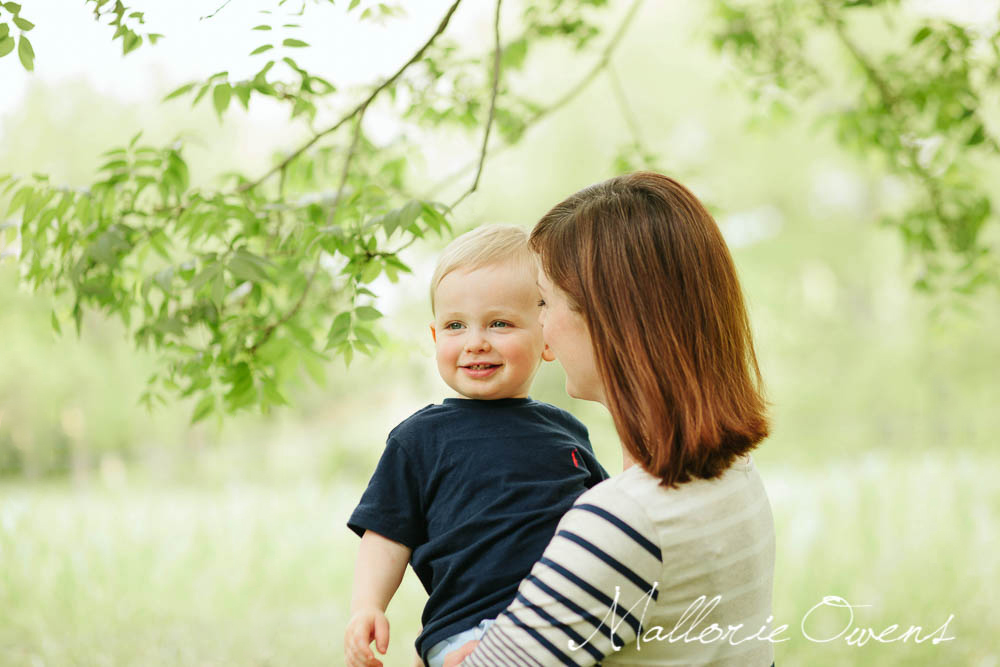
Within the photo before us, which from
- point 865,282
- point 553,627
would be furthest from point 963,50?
point 865,282

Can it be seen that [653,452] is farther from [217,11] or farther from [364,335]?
[217,11]

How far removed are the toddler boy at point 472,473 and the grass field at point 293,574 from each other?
11.5ft

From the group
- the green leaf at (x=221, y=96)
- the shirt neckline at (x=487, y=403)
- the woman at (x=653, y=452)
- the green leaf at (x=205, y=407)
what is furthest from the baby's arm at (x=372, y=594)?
the green leaf at (x=221, y=96)

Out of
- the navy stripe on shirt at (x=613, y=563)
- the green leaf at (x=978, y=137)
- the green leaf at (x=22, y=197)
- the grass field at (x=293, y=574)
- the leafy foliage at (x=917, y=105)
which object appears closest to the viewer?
the navy stripe on shirt at (x=613, y=563)

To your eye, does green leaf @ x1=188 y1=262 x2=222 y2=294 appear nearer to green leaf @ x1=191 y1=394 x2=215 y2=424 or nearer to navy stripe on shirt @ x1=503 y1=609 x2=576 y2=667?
green leaf @ x1=191 y1=394 x2=215 y2=424

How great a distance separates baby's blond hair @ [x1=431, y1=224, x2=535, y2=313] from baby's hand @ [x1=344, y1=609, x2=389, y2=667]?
2.08ft

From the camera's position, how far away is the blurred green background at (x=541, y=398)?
5.37m

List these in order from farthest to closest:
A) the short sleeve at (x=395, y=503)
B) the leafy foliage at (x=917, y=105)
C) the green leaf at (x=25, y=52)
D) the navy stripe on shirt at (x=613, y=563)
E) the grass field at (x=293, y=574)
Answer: the grass field at (x=293, y=574)
the leafy foliage at (x=917, y=105)
the green leaf at (x=25, y=52)
the short sleeve at (x=395, y=503)
the navy stripe on shirt at (x=613, y=563)

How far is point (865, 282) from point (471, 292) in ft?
41.5

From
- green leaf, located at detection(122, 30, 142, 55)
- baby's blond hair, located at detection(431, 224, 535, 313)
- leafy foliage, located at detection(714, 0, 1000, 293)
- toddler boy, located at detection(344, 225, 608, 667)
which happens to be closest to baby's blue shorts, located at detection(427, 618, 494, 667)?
toddler boy, located at detection(344, 225, 608, 667)

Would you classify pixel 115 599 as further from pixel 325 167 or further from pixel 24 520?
pixel 325 167

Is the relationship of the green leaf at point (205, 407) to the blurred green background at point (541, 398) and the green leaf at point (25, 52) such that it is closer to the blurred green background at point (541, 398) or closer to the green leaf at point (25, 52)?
the green leaf at point (25, 52)

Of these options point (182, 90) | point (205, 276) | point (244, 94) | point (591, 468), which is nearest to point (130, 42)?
point (182, 90)

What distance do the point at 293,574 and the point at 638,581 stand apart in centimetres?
543
